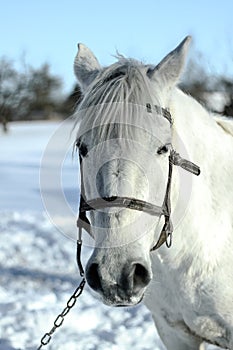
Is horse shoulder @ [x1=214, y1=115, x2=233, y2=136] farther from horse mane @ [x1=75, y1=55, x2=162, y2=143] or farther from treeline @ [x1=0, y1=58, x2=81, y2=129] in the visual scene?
treeline @ [x1=0, y1=58, x2=81, y2=129]

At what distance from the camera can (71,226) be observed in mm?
7910

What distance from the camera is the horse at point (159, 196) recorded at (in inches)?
91.0

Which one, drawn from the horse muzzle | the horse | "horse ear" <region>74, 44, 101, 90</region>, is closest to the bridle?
the horse

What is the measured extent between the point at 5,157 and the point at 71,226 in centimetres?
1046

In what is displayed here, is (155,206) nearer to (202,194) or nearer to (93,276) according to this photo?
(93,276)

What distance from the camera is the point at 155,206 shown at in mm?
2471

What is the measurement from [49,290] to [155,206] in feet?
11.9

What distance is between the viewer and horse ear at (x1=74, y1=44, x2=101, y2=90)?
9.61 feet

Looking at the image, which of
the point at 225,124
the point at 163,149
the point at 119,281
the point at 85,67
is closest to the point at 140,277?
the point at 119,281

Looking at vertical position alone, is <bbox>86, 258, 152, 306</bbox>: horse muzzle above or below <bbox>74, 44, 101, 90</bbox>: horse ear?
below

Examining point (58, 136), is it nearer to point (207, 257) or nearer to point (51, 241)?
point (207, 257)

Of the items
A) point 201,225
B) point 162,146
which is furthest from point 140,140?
point 201,225

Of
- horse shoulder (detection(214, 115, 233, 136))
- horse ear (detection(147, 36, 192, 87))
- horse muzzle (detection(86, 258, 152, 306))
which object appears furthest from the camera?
horse shoulder (detection(214, 115, 233, 136))

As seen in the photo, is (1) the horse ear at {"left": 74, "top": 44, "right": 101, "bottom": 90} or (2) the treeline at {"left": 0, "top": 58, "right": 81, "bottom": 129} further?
(2) the treeline at {"left": 0, "top": 58, "right": 81, "bottom": 129}
